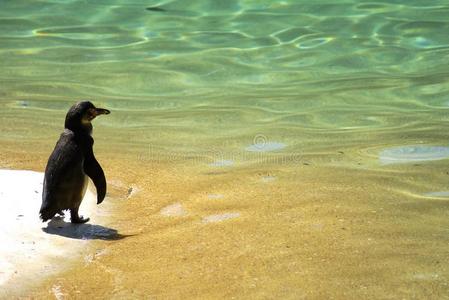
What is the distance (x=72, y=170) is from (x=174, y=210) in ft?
2.24

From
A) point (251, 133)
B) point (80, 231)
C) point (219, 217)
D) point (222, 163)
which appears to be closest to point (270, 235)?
point (219, 217)

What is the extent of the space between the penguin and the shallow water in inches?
11.8

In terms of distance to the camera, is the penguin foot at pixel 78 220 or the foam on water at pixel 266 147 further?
the foam on water at pixel 266 147

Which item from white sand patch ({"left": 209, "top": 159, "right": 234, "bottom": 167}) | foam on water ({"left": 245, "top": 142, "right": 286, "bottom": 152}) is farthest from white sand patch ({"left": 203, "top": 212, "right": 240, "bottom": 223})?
foam on water ({"left": 245, "top": 142, "right": 286, "bottom": 152})

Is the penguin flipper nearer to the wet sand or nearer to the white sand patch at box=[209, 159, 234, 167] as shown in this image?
the wet sand

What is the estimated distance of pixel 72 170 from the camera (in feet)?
14.9

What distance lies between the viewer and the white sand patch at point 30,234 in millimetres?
3938

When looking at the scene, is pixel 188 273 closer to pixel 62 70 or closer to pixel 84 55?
pixel 62 70

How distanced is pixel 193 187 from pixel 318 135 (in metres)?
1.80

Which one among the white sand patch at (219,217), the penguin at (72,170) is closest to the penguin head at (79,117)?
the penguin at (72,170)

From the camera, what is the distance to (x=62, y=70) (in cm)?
961

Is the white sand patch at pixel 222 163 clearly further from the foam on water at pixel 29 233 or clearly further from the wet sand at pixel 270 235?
the foam on water at pixel 29 233

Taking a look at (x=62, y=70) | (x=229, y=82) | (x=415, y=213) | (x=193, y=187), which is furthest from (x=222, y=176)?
(x=62, y=70)

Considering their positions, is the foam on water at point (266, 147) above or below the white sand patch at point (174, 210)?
below
